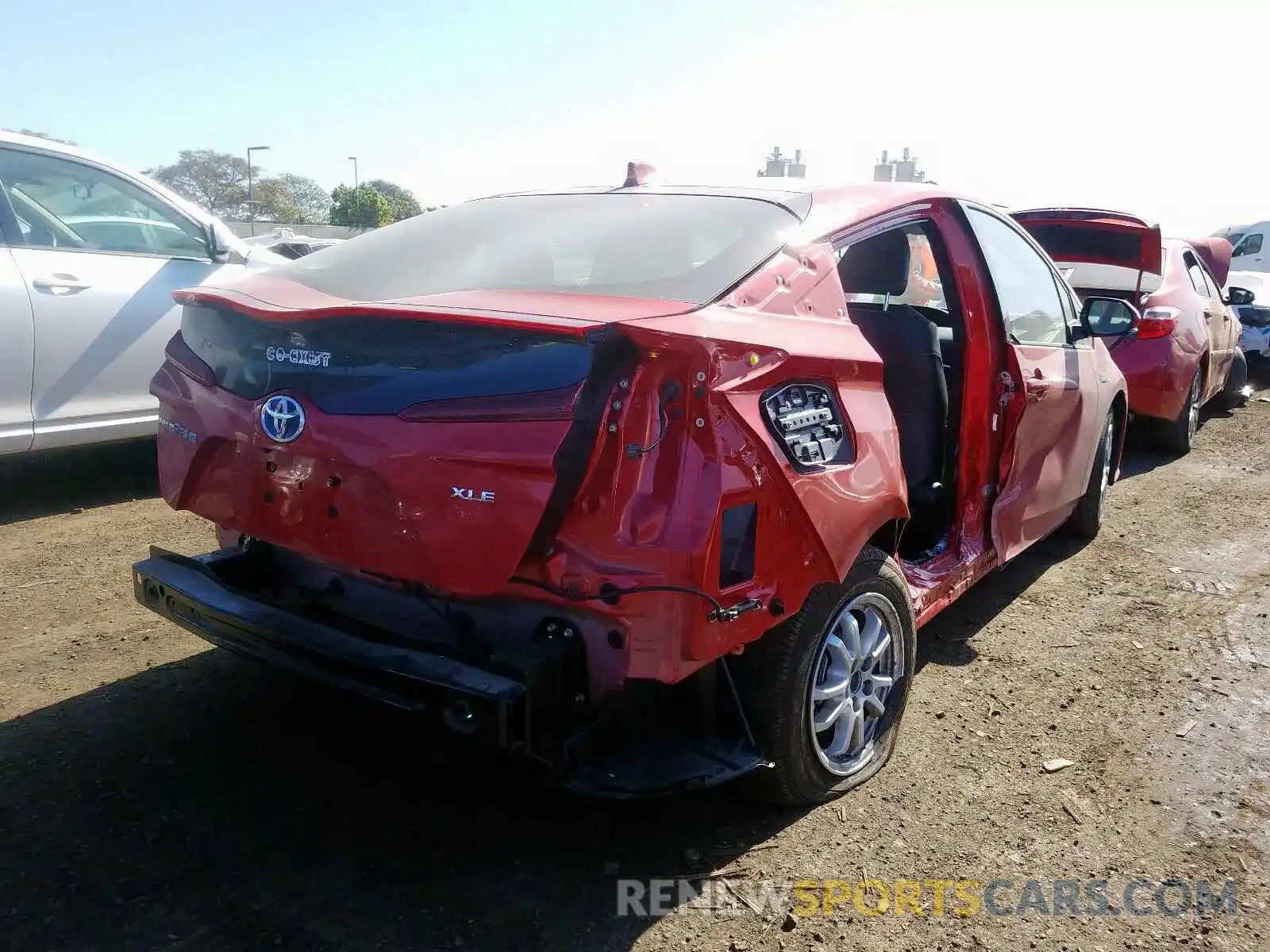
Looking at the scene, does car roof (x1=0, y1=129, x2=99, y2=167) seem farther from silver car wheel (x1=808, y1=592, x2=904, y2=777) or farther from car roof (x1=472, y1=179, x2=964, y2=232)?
silver car wheel (x1=808, y1=592, x2=904, y2=777)

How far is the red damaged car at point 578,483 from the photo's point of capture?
7.48 ft

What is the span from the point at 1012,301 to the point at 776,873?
8.12ft

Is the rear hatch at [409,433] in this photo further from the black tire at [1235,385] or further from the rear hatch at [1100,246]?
the black tire at [1235,385]

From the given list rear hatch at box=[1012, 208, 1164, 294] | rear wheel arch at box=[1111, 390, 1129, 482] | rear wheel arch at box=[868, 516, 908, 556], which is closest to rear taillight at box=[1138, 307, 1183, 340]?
rear hatch at box=[1012, 208, 1164, 294]

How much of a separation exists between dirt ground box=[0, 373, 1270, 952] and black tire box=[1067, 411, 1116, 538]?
1159mm

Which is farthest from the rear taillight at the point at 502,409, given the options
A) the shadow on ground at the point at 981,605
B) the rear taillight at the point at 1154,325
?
the rear taillight at the point at 1154,325

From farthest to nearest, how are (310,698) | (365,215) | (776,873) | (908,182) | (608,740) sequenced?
(365,215) → (908,182) → (310,698) → (776,873) → (608,740)

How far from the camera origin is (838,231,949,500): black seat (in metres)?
3.90

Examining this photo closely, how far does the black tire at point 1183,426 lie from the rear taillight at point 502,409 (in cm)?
659

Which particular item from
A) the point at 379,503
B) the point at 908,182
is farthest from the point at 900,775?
the point at 908,182

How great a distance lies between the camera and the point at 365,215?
5200 cm

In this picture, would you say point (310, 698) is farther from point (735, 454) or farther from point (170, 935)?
point (735, 454)

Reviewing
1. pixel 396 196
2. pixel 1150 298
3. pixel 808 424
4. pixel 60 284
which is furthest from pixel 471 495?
pixel 396 196

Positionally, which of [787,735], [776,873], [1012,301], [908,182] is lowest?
[776,873]
